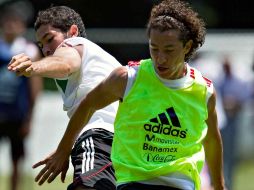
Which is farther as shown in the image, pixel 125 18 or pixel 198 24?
pixel 125 18

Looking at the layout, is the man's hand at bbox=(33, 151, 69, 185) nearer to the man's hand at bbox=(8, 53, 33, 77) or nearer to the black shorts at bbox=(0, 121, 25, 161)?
the man's hand at bbox=(8, 53, 33, 77)

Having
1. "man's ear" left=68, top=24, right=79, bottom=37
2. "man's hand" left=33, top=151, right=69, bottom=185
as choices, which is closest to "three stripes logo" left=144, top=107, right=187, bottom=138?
"man's hand" left=33, top=151, right=69, bottom=185

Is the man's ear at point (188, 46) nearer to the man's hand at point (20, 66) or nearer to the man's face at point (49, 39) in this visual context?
the man's hand at point (20, 66)

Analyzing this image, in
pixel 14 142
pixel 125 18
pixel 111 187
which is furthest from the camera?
pixel 125 18

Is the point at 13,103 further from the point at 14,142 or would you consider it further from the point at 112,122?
the point at 112,122

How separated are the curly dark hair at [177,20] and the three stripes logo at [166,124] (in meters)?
0.41

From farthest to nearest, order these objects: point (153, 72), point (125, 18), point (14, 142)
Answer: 1. point (125, 18)
2. point (14, 142)
3. point (153, 72)

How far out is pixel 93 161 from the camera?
5.95 metres

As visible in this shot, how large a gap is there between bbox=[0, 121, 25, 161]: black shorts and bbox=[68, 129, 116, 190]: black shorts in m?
5.55

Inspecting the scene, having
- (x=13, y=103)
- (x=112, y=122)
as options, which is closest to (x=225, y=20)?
(x=13, y=103)

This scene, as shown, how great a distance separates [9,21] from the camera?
11.8 meters

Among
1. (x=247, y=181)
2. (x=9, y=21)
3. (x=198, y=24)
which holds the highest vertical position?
(x=198, y=24)

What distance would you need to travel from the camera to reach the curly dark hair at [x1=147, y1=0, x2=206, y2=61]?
215 inches

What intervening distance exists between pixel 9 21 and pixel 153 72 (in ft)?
21.5
